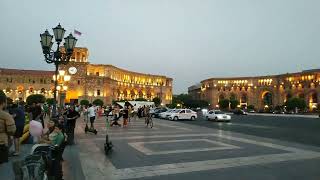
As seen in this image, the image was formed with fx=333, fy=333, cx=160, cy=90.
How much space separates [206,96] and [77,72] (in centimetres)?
7685

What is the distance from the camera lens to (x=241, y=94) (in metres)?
166

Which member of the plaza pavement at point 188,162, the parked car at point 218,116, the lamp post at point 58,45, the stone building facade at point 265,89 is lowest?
the plaza pavement at point 188,162

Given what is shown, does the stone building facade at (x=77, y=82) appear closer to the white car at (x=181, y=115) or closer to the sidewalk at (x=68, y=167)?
the white car at (x=181, y=115)

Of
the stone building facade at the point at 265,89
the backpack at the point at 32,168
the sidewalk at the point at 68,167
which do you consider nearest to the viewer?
the backpack at the point at 32,168

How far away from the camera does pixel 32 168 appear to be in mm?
5551

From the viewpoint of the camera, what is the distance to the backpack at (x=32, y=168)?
545 cm

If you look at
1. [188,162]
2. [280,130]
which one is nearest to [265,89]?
[280,130]

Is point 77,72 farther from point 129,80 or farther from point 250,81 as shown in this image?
point 250,81

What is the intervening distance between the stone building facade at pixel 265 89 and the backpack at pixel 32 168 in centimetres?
13537

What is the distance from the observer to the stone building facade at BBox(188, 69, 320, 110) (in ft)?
434

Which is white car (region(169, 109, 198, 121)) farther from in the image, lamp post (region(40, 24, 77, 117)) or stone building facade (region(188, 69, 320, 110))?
stone building facade (region(188, 69, 320, 110))

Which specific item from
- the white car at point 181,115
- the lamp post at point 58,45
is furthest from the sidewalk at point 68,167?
the white car at point 181,115

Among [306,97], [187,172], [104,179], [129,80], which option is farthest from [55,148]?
[129,80]

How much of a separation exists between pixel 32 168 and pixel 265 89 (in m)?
162
